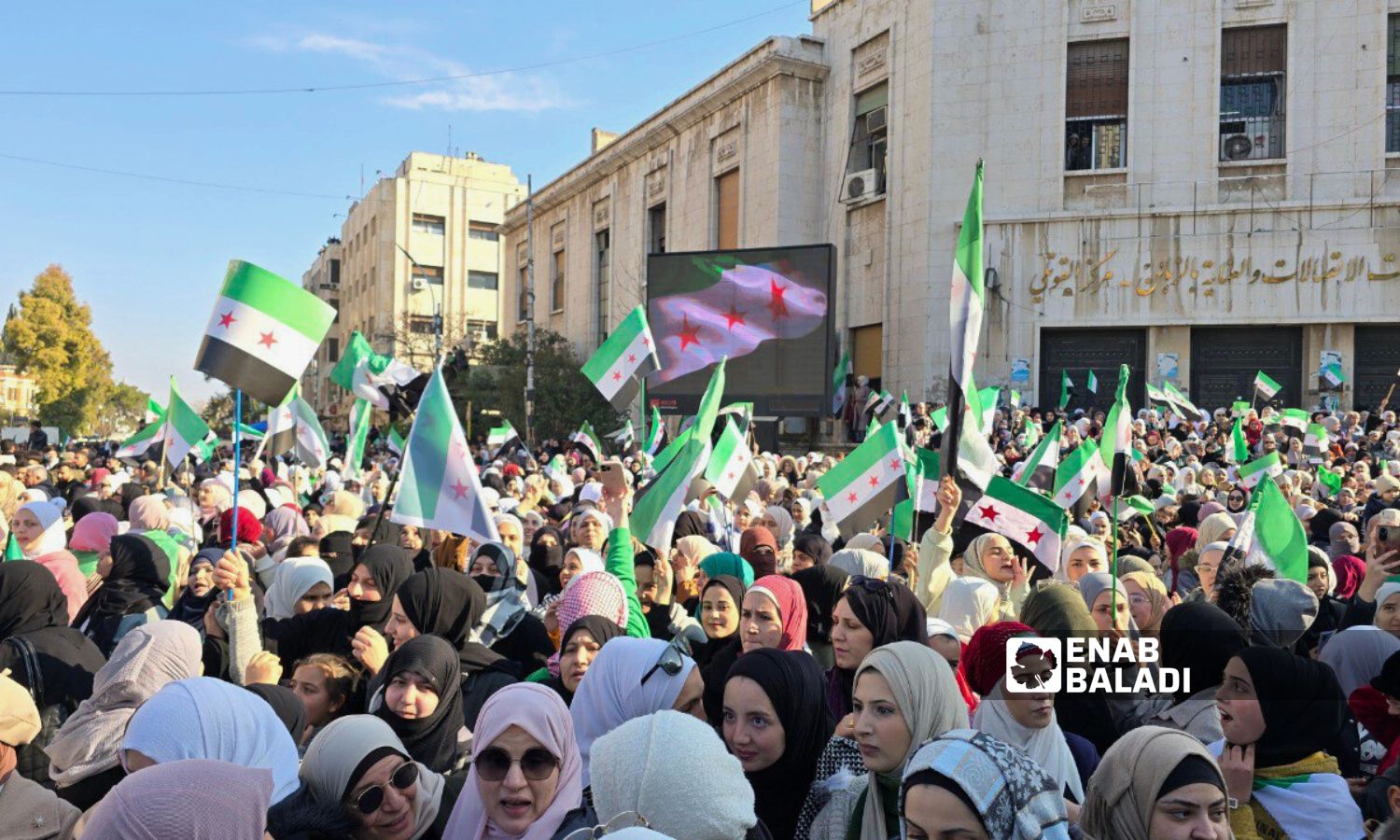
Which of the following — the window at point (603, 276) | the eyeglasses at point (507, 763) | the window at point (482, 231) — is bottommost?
the eyeglasses at point (507, 763)

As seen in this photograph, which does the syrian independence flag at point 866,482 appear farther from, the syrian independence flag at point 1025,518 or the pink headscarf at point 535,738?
the pink headscarf at point 535,738

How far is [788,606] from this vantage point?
4242 millimetres

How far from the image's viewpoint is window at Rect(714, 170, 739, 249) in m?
29.2

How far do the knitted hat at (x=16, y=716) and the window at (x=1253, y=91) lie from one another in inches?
922

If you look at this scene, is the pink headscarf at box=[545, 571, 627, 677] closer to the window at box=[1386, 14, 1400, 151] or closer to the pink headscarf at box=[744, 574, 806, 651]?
the pink headscarf at box=[744, 574, 806, 651]

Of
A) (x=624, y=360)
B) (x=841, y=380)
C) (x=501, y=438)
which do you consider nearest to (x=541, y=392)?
(x=841, y=380)

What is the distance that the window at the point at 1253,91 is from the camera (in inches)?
873

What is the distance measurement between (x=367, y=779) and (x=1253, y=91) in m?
23.9

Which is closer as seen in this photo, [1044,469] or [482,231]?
[1044,469]

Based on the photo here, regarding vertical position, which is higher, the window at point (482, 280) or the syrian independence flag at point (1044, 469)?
the window at point (482, 280)

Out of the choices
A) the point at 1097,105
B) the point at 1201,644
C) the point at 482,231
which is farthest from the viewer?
the point at 482,231

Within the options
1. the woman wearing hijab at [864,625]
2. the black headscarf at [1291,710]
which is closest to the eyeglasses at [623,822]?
the woman wearing hijab at [864,625]

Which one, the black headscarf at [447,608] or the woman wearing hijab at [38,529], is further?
the woman wearing hijab at [38,529]

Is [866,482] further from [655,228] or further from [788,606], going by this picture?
[655,228]
